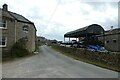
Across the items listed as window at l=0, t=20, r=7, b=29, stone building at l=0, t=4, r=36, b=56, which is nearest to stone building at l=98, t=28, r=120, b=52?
stone building at l=0, t=4, r=36, b=56

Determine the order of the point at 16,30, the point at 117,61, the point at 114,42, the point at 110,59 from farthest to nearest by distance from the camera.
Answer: the point at 114,42, the point at 16,30, the point at 110,59, the point at 117,61

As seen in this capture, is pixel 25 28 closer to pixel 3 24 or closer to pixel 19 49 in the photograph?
pixel 19 49

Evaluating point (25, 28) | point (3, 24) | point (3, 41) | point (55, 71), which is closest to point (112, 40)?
point (25, 28)

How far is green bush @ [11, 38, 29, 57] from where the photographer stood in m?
31.6

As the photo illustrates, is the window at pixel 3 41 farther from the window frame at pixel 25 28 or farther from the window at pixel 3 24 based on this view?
the window frame at pixel 25 28

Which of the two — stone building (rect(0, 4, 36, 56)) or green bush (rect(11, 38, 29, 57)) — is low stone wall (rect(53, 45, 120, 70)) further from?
stone building (rect(0, 4, 36, 56))

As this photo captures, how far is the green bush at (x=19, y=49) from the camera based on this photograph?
31606mm

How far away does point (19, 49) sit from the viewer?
107 feet

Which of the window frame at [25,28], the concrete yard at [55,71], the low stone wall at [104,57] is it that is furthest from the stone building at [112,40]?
the concrete yard at [55,71]

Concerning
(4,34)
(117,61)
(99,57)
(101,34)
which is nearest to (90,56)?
(99,57)

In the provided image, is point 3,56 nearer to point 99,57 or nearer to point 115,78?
point 99,57

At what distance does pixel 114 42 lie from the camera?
38625 millimetres

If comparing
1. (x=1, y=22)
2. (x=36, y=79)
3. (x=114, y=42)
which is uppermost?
(x=1, y=22)

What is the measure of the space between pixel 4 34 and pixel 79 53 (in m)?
12.8
